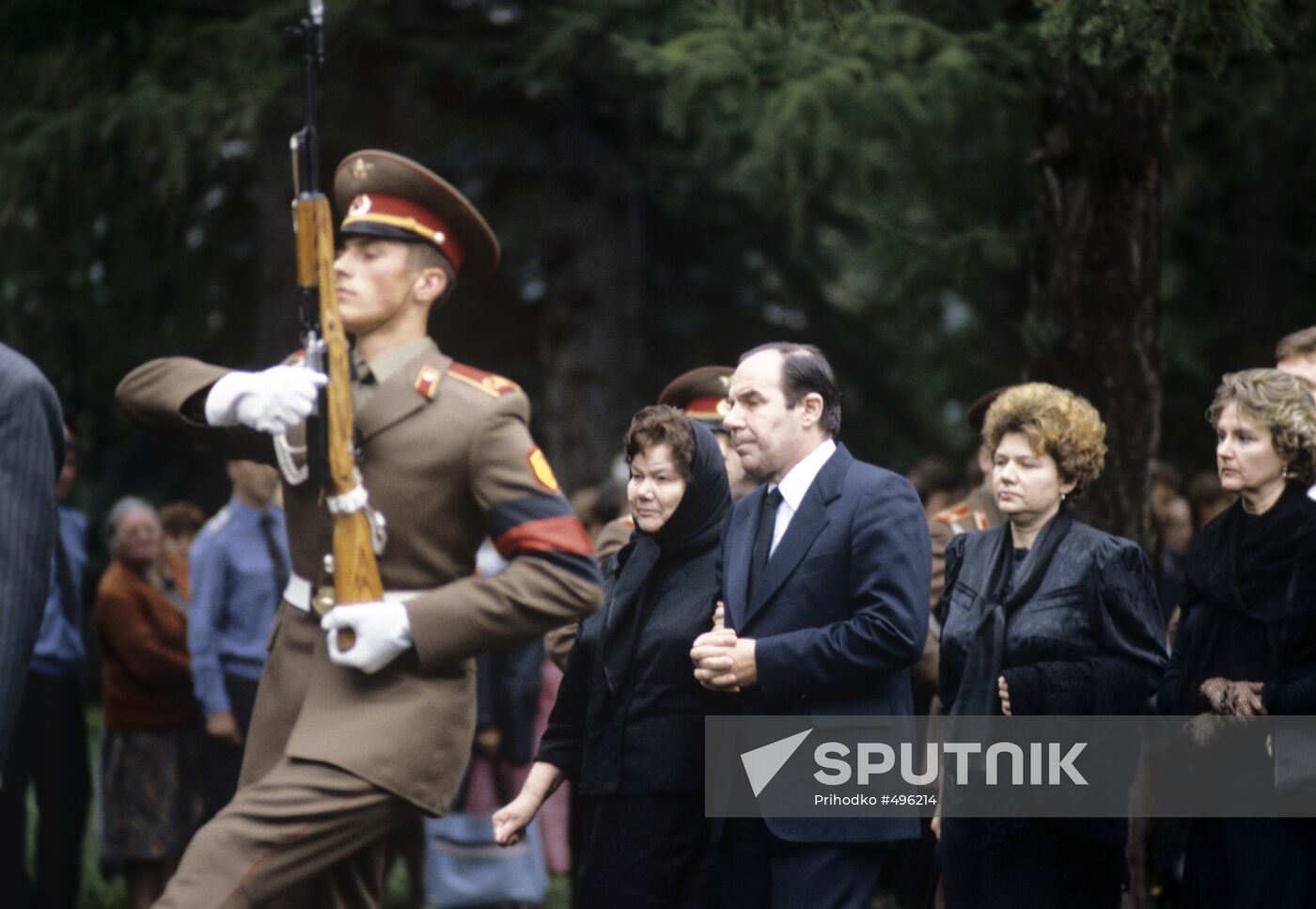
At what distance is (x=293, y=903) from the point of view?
4.32 meters

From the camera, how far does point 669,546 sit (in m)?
5.68

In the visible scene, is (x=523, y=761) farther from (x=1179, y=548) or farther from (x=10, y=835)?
(x=1179, y=548)

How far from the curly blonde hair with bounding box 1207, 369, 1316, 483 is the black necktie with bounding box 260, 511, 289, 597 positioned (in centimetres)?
435

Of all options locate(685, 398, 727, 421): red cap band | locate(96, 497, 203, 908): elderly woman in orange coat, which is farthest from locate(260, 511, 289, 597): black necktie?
locate(685, 398, 727, 421): red cap band

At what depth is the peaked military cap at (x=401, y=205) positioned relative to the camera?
4605mm

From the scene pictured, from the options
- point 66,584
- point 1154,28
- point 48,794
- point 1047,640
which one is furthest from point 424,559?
point 48,794

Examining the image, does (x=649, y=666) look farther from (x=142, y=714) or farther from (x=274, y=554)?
(x=142, y=714)

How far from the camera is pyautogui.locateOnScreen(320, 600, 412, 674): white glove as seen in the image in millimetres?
4227

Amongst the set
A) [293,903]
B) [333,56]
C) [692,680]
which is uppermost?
[333,56]

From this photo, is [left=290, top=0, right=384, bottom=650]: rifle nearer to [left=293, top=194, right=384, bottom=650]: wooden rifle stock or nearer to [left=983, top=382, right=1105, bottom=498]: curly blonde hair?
[left=293, top=194, right=384, bottom=650]: wooden rifle stock

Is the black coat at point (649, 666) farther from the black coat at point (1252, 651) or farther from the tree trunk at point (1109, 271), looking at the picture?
the tree trunk at point (1109, 271)

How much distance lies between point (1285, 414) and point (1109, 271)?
87.8 inches

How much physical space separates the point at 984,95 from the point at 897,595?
4162mm

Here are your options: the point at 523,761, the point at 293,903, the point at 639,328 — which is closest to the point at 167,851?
the point at 523,761
